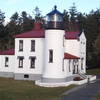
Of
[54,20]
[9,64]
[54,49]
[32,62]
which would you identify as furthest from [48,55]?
[9,64]

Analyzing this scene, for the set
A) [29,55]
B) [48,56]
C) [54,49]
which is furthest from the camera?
[29,55]

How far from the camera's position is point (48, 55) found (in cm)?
4672

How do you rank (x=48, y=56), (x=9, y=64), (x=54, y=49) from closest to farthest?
(x=54, y=49) → (x=48, y=56) → (x=9, y=64)

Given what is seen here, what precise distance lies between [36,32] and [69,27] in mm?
52298

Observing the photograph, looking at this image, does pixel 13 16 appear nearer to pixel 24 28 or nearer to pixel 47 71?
pixel 24 28

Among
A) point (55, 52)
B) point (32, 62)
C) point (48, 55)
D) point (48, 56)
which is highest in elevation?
point (55, 52)

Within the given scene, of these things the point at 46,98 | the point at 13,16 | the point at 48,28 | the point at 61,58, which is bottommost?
the point at 46,98

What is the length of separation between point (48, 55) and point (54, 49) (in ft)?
3.82

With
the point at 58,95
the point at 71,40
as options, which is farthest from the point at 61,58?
the point at 58,95

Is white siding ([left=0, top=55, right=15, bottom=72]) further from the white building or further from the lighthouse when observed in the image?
the lighthouse

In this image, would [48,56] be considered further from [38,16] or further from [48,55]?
[38,16]

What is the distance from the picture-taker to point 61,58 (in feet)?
153

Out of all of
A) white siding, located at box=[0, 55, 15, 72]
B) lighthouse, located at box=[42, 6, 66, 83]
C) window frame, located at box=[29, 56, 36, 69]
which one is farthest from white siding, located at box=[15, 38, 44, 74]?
lighthouse, located at box=[42, 6, 66, 83]

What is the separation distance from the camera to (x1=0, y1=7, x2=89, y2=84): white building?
152 feet
